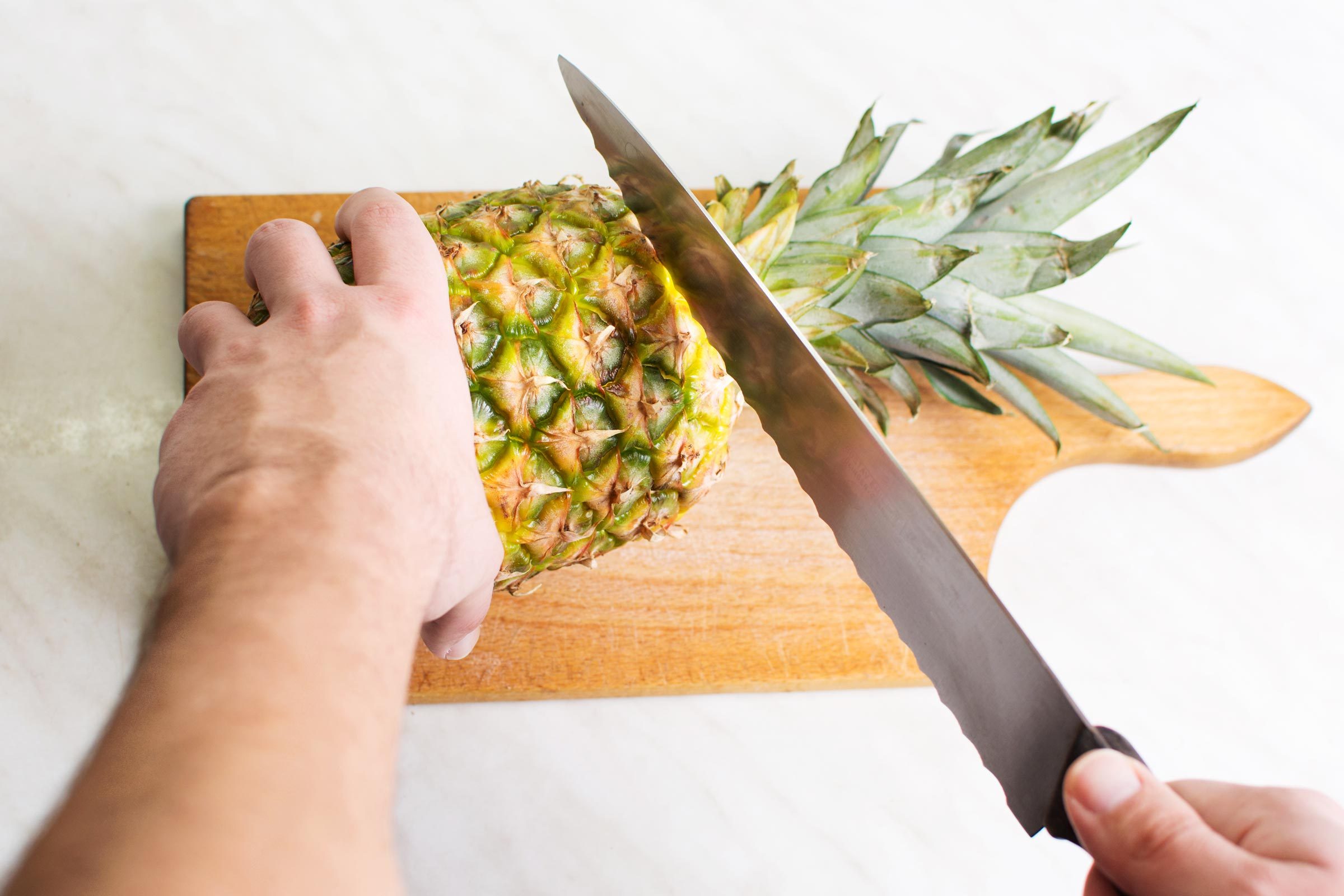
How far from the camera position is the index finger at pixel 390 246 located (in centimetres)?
79

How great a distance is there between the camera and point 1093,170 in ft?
3.62

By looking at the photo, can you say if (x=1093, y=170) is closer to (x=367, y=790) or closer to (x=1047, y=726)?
(x=1047, y=726)

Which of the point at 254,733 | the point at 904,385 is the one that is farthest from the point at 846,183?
the point at 254,733

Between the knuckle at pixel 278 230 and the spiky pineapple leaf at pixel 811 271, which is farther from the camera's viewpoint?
the spiky pineapple leaf at pixel 811 271

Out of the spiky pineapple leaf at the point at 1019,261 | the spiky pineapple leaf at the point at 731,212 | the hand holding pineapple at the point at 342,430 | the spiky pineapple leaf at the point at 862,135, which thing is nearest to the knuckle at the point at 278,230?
the hand holding pineapple at the point at 342,430

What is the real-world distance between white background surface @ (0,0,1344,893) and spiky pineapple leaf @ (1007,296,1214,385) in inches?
11.9

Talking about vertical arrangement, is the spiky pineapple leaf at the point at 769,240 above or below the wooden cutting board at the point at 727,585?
above

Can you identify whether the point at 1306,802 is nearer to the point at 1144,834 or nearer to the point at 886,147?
the point at 1144,834

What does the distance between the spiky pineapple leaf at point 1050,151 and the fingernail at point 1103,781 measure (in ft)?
2.42

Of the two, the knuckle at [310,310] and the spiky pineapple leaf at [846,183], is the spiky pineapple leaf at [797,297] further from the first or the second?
the knuckle at [310,310]

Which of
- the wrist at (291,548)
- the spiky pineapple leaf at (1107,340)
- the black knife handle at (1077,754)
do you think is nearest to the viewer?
the wrist at (291,548)

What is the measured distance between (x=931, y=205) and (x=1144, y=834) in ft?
2.46

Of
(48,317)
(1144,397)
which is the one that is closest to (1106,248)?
(1144,397)

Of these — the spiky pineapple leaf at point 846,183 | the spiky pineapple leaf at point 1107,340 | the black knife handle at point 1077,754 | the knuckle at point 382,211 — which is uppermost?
the spiky pineapple leaf at point 846,183
